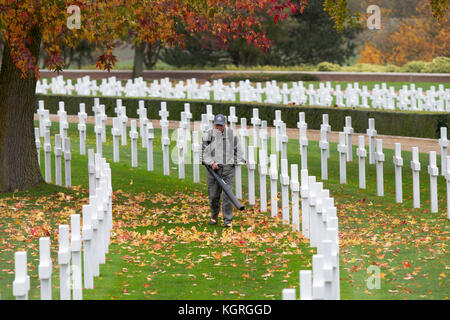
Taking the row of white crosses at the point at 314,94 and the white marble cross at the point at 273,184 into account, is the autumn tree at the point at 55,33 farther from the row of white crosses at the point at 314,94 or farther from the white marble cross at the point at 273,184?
the row of white crosses at the point at 314,94

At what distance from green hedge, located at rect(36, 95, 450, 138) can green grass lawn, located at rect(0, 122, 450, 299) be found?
159 inches

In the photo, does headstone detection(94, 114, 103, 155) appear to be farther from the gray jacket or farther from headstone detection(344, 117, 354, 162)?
the gray jacket

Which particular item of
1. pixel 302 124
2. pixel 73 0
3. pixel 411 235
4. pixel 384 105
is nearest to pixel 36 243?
pixel 73 0

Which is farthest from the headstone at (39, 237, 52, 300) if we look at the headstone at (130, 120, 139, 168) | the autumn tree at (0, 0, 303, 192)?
the headstone at (130, 120, 139, 168)

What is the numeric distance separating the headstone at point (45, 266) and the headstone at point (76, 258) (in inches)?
17.9

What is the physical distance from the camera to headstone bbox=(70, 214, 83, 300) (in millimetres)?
8727

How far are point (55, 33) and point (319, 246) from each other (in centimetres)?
598

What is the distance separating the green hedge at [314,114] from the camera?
23.6 metres

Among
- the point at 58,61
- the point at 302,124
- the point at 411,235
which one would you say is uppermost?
the point at 58,61

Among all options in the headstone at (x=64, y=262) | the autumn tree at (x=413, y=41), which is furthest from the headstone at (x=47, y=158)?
the autumn tree at (x=413, y=41)

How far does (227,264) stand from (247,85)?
89.3ft

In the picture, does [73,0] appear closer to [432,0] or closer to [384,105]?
[432,0]

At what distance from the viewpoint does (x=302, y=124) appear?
20.1m

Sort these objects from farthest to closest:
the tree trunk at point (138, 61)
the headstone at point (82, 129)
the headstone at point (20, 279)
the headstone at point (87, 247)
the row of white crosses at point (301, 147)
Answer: the tree trunk at point (138, 61)
the headstone at point (82, 129)
the row of white crosses at point (301, 147)
the headstone at point (87, 247)
the headstone at point (20, 279)
